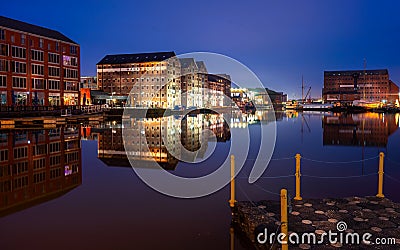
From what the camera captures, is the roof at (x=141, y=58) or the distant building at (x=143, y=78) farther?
the roof at (x=141, y=58)

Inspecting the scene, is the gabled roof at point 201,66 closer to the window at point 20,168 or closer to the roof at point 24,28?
the roof at point 24,28

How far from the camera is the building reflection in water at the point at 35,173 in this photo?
1115 cm

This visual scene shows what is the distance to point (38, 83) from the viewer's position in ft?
201

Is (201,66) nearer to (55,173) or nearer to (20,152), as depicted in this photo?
(20,152)

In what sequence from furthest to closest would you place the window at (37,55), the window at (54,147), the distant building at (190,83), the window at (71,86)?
the distant building at (190,83) → the window at (71,86) → the window at (37,55) → the window at (54,147)

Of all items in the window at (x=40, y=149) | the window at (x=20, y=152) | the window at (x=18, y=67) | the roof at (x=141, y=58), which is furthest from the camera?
the roof at (x=141, y=58)

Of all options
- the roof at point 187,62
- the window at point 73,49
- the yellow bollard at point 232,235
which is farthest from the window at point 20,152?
the roof at point 187,62

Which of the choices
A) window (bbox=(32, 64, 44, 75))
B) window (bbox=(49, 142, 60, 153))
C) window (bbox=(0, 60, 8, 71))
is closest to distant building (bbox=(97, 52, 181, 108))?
window (bbox=(32, 64, 44, 75))

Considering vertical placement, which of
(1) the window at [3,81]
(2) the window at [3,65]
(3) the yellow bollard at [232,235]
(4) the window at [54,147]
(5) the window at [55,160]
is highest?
(2) the window at [3,65]

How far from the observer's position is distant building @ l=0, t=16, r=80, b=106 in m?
55.0

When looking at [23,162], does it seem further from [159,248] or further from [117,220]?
[159,248]

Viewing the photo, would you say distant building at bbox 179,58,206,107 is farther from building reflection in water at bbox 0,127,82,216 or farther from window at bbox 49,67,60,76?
building reflection in water at bbox 0,127,82,216

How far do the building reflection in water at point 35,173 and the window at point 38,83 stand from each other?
134ft

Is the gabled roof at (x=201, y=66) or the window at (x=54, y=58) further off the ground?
the gabled roof at (x=201, y=66)
